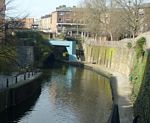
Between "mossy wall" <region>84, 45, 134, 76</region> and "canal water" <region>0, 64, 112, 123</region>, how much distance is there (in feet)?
15.2

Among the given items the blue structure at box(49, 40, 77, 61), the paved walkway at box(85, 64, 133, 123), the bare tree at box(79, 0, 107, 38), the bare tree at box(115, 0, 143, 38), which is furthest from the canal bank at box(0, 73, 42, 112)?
the bare tree at box(79, 0, 107, 38)

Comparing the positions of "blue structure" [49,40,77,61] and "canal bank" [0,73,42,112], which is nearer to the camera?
"canal bank" [0,73,42,112]

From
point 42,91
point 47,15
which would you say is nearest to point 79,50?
point 42,91

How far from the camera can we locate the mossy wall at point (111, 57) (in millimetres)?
52338

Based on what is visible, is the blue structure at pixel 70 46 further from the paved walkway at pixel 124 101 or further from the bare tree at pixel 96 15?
the paved walkway at pixel 124 101

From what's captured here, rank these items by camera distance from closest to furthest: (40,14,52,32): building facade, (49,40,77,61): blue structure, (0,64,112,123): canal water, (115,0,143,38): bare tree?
(0,64,112,123): canal water < (115,0,143,38): bare tree < (49,40,77,61): blue structure < (40,14,52,32): building facade

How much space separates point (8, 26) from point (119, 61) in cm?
3070

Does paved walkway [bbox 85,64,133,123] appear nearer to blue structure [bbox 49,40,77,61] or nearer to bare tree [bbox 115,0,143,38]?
bare tree [bbox 115,0,143,38]

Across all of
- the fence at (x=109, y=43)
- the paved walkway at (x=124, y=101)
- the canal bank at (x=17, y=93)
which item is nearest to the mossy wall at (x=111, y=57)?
the fence at (x=109, y=43)

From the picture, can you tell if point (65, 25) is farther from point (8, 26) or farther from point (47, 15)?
point (8, 26)

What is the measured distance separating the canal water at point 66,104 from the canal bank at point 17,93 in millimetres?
470

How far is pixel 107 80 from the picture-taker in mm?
50438

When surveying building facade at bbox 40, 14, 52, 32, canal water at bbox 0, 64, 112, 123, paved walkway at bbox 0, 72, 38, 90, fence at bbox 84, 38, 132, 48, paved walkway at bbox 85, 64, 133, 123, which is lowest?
canal water at bbox 0, 64, 112, 123

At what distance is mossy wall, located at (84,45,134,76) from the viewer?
52.3 m
